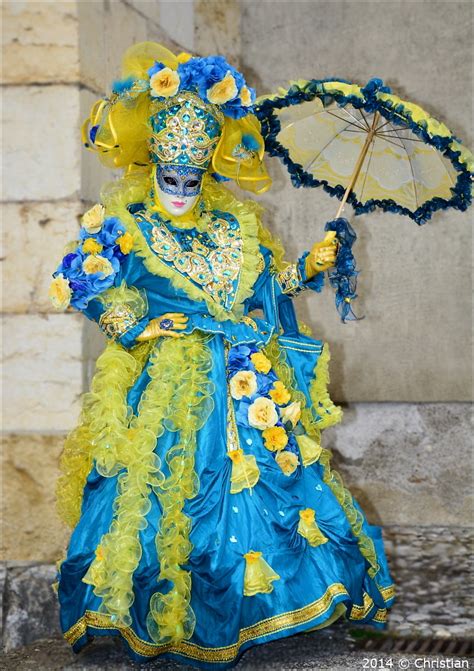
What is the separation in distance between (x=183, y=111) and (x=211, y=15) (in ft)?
7.60

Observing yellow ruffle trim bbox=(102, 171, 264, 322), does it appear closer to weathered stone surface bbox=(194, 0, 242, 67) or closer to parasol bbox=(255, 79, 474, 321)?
parasol bbox=(255, 79, 474, 321)

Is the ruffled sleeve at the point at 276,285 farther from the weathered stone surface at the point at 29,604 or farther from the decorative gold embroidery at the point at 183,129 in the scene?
the weathered stone surface at the point at 29,604

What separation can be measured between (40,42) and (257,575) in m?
2.30

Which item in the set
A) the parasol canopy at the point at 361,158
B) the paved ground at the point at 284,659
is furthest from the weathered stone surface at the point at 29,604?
the parasol canopy at the point at 361,158

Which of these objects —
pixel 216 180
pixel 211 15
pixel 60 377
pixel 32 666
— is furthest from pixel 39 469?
pixel 211 15

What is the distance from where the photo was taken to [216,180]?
356 centimetres

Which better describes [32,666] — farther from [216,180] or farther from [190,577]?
[216,180]

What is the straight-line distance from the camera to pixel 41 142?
13.1 ft

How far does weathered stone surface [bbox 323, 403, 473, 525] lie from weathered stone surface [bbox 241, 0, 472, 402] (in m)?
0.10

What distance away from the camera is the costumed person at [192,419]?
3.05 meters

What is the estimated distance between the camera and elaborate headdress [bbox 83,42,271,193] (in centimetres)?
319

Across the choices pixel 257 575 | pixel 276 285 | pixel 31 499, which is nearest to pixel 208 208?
pixel 276 285

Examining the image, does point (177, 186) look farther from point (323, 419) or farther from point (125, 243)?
point (323, 419)

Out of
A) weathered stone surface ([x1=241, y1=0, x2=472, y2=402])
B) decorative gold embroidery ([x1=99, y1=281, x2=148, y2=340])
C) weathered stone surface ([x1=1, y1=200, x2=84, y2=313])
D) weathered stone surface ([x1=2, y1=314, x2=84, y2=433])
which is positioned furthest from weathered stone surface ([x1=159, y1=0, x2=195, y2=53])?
decorative gold embroidery ([x1=99, y1=281, x2=148, y2=340])
